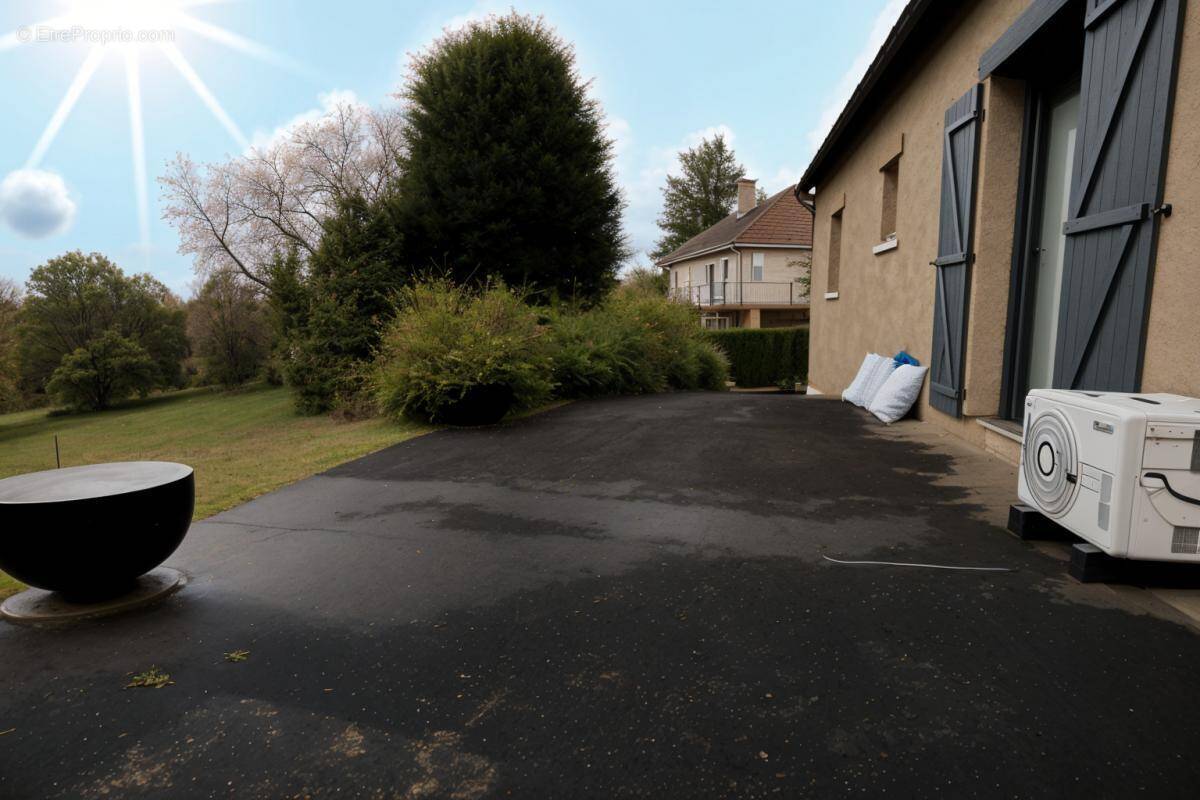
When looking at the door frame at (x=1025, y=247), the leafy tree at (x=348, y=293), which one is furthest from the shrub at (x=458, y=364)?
the door frame at (x=1025, y=247)

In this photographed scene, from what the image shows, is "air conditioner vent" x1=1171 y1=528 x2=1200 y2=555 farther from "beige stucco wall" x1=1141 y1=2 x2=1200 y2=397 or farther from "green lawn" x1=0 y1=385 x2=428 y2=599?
"green lawn" x1=0 y1=385 x2=428 y2=599

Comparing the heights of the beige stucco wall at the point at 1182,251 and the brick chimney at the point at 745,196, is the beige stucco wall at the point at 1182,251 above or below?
below

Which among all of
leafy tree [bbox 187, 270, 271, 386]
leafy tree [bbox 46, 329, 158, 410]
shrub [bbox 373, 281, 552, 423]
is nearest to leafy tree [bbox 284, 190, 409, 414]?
shrub [bbox 373, 281, 552, 423]

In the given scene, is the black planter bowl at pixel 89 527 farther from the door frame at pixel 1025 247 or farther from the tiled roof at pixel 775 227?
the tiled roof at pixel 775 227

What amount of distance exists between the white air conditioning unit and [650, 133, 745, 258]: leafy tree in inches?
1762

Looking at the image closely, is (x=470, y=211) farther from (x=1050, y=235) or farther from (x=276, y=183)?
(x=276, y=183)

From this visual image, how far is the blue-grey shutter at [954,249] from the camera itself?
5441 mm

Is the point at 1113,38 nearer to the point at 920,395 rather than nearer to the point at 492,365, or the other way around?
the point at 920,395

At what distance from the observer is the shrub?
25.4 feet

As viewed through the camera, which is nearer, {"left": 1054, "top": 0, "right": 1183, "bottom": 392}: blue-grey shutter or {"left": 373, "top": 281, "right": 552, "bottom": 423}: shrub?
{"left": 1054, "top": 0, "right": 1183, "bottom": 392}: blue-grey shutter

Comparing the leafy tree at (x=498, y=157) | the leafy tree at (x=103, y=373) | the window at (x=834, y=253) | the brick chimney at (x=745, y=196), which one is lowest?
the leafy tree at (x=103, y=373)

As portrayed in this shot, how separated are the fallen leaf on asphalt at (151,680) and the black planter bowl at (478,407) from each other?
5483 mm

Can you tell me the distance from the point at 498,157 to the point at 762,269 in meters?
19.9

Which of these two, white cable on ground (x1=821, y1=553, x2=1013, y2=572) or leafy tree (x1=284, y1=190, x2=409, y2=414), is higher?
leafy tree (x1=284, y1=190, x2=409, y2=414)
